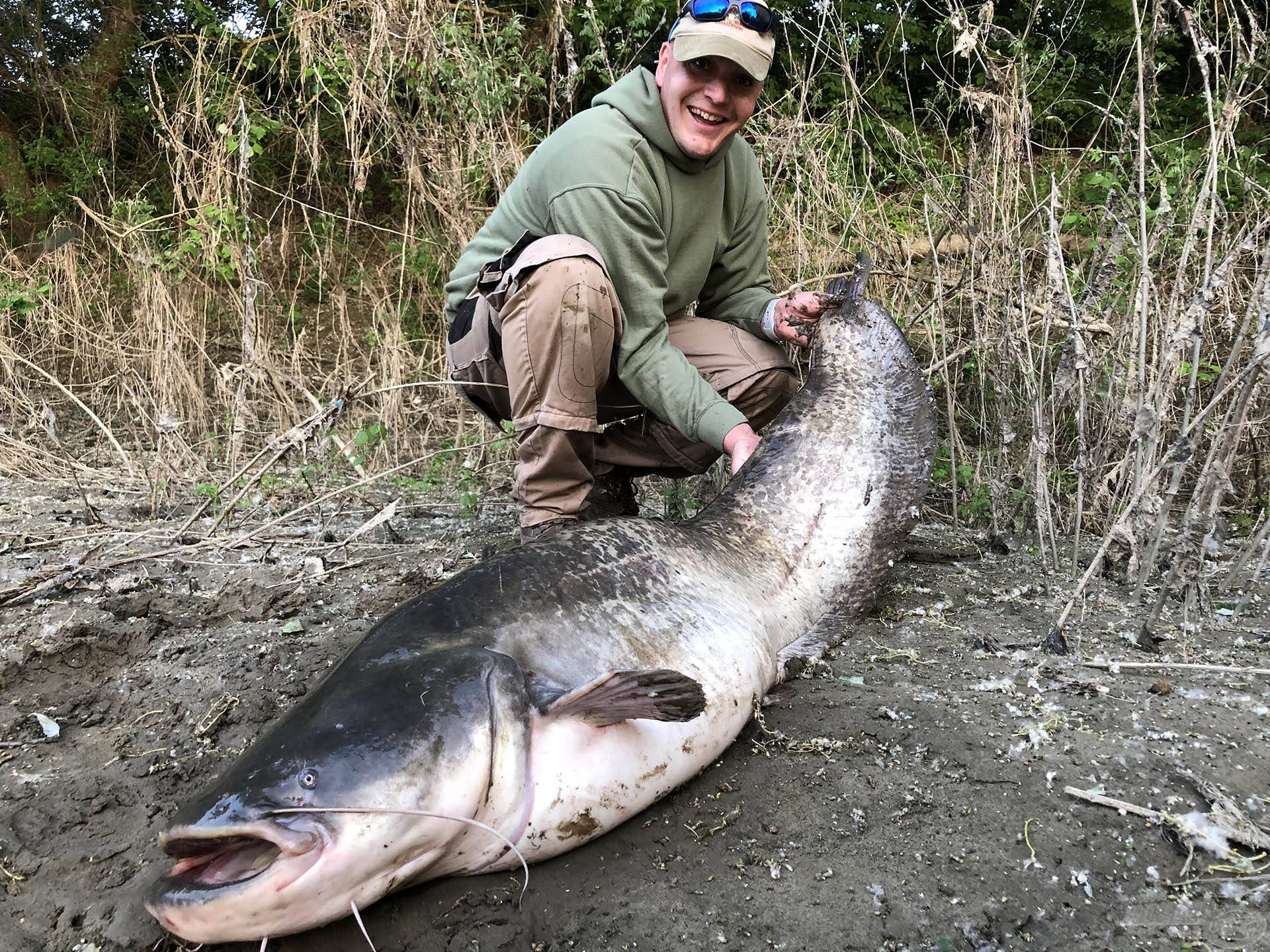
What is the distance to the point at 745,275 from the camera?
151 inches

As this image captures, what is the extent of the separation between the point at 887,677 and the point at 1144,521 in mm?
1061

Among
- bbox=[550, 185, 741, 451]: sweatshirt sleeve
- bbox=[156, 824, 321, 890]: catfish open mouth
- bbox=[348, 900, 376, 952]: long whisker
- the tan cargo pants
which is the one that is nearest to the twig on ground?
bbox=[550, 185, 741, 451]: sweatshirt sleeve

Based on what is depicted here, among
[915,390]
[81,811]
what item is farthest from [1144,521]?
[81,811]

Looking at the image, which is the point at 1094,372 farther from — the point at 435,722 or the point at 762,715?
the point at 435,722

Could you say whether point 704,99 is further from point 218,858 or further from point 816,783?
point 218,858

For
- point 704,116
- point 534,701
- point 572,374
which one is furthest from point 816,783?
point 704,116

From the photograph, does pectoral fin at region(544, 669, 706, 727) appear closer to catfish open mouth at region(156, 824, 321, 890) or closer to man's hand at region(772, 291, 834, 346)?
catfish open mouth at region(156, 824, 321, 890)

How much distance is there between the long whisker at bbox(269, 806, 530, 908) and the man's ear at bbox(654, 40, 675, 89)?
2591 millimetres

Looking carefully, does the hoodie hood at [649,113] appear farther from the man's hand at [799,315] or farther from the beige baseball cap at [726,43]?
the man's hand at [799,315]

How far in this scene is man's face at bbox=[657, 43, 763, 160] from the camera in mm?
3090

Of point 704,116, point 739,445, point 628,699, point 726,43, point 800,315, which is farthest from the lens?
point 800,315

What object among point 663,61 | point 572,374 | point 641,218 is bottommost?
point 572,374

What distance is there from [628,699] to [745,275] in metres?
2.49

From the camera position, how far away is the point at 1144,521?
2.85m
